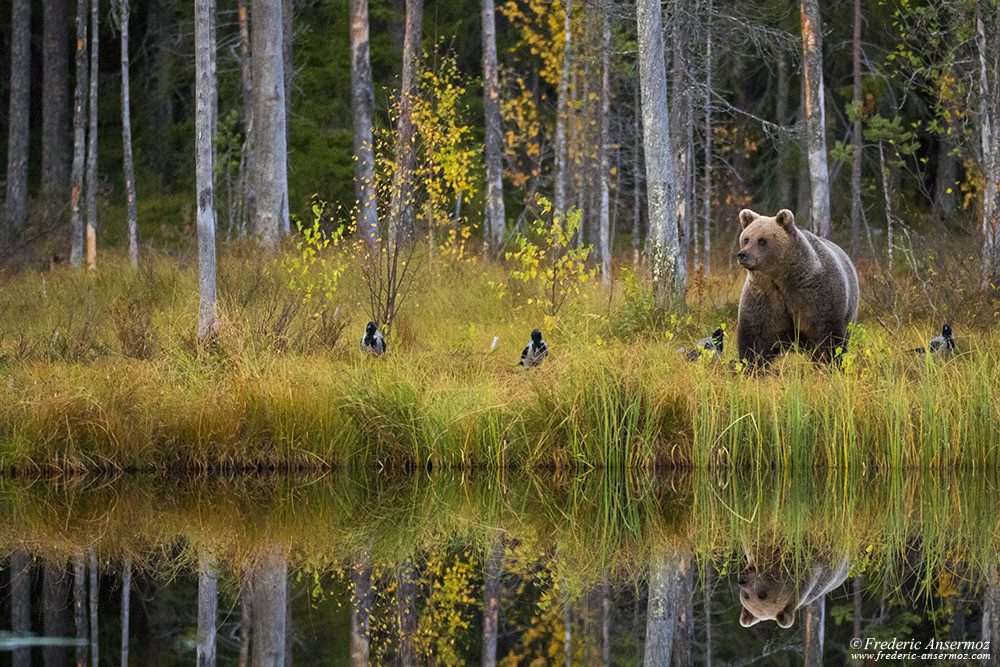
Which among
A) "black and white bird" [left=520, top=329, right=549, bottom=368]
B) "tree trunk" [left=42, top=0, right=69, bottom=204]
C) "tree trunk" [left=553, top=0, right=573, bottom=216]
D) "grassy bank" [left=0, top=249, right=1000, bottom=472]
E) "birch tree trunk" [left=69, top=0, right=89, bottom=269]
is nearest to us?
"grassy bank" [left=0, top=249, right=1000, bottom=472]

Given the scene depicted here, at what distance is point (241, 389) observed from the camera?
792 cm

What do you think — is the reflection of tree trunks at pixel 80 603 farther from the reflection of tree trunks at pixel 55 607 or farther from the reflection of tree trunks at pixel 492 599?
the reflection of tree trunks at pixel 492 599

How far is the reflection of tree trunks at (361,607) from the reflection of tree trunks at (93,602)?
36.1 inches

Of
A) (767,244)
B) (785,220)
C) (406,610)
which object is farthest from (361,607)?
(785,220)

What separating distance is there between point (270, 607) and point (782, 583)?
2.20m

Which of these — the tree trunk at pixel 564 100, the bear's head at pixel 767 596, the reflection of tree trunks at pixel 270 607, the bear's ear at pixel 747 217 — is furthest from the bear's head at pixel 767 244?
the tree trunk at pixel 564 100

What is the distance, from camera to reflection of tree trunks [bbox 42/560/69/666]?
4152mm

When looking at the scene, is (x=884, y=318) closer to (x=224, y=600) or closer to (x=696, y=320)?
(x=696, y=320)

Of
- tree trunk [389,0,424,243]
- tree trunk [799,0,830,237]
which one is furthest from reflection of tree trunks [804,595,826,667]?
tree trunk [799,0,830,237]

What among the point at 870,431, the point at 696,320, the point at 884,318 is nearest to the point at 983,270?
the point at 884,318

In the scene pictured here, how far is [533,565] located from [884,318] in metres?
7.34

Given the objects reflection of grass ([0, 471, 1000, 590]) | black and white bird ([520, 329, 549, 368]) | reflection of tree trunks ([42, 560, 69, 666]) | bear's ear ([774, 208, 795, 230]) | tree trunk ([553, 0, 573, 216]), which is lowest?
reflection of grass ([0, 471, 1000, 590])

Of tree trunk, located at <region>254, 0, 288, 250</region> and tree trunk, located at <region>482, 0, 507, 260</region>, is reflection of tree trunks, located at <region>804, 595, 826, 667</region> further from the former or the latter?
tree trunk, located at <region>482, 0, 507, 260</region>

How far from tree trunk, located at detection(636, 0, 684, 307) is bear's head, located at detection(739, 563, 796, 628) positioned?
658cm
